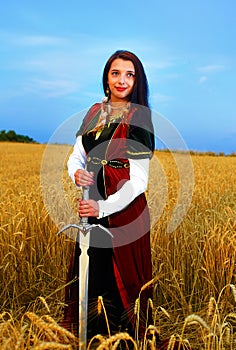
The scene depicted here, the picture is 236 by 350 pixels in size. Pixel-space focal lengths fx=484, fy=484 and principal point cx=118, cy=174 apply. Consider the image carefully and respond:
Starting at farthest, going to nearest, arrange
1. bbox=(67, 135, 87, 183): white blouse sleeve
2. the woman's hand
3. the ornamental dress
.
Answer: bbox=(67, 135, 87, 183): white blouse sleeve → the ornamental dress → the woman's hand

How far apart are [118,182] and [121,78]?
0.50 meters

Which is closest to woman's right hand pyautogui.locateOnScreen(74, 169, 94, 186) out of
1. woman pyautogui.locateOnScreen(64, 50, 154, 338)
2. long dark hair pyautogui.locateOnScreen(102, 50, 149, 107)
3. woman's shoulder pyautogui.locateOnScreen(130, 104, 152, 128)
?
woman pyautogui.locateOnScreen(64, 50, 154, 338)

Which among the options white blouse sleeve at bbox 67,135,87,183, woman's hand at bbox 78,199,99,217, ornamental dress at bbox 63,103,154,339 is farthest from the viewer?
white blouse sleeve at bbox 67,135,87,183

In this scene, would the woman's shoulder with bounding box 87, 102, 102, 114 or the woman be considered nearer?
the woman

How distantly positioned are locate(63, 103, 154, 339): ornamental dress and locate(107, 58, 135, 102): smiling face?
9 centimetres

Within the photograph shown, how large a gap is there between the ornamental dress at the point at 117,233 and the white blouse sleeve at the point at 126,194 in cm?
6

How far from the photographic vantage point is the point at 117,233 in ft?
7.68

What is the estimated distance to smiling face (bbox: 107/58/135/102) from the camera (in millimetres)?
2344

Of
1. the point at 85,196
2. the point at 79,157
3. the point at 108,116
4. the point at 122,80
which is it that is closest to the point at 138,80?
the point at 122,80

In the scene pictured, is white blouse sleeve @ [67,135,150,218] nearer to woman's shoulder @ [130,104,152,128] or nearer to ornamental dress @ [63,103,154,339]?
ornamental dress @ [63,103,154,339]

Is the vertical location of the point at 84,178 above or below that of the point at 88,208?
above

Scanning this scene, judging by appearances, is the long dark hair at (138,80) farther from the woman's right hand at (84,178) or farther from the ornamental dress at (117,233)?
the woman's right hand at (84,178)

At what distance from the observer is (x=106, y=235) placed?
93.4 inches

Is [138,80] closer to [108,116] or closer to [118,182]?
[108,116]
